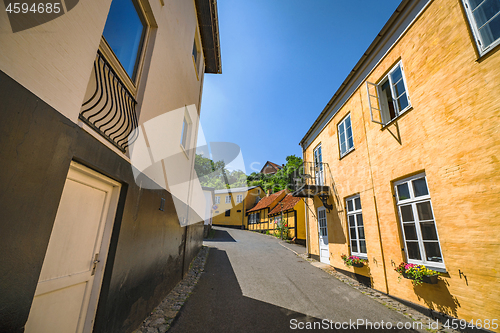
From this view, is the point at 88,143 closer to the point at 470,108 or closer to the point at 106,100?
the point at 106,100

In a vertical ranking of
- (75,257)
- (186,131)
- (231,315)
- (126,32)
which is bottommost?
(231,315)

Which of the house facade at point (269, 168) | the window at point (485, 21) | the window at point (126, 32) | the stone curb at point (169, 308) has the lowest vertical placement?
the stone curb at point (169, 308)

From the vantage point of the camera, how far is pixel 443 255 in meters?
4.11

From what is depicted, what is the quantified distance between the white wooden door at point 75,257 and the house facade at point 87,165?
0.01 meters

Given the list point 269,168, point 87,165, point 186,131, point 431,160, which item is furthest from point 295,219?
point 269,168

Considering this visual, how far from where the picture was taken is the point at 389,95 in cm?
642

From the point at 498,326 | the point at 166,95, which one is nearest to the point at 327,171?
the point at 498,326

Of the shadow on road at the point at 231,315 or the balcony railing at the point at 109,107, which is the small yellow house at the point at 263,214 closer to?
the shadow on road at the point at 231,315

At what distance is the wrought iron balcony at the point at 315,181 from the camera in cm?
870

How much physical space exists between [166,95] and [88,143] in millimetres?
2708

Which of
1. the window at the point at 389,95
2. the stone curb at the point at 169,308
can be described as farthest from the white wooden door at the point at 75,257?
the window at the point at 389,95

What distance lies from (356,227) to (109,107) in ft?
23.4

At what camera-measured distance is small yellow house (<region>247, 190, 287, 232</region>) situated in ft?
76.1

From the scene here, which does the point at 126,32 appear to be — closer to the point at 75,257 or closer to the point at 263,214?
the point at 75,257
